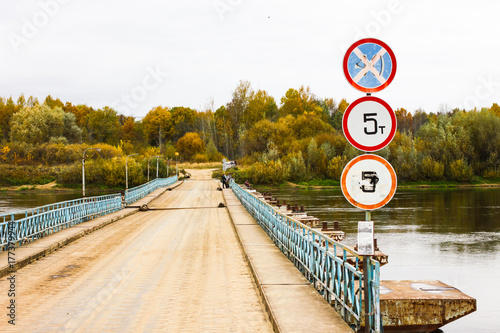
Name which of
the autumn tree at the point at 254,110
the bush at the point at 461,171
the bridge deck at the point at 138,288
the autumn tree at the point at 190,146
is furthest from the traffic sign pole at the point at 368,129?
the autumn tree at the point at 190,146

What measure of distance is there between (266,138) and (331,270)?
83.1 m

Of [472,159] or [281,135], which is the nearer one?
[472,159]

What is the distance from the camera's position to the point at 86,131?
116 metres

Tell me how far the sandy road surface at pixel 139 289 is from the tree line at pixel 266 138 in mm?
63914

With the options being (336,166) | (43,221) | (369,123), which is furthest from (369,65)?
(336,166)

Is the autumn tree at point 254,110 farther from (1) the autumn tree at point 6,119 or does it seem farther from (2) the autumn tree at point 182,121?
(1) the autumn tree at point 6,119

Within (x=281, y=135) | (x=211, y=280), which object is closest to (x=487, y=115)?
(x=281, y=135)

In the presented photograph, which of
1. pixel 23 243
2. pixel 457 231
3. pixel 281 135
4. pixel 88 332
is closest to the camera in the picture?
pixel 88 332

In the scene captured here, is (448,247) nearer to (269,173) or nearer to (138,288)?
(138,288)

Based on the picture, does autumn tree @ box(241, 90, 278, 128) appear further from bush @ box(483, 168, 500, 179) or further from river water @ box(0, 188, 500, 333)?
river water @ box(0, 188, 500, 333)

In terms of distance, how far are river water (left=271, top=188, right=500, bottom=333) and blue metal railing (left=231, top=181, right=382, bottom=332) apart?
4655 millimetres

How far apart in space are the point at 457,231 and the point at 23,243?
24471 mm

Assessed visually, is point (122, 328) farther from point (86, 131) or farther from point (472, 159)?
point (86, 131)

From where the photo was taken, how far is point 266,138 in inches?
3610
